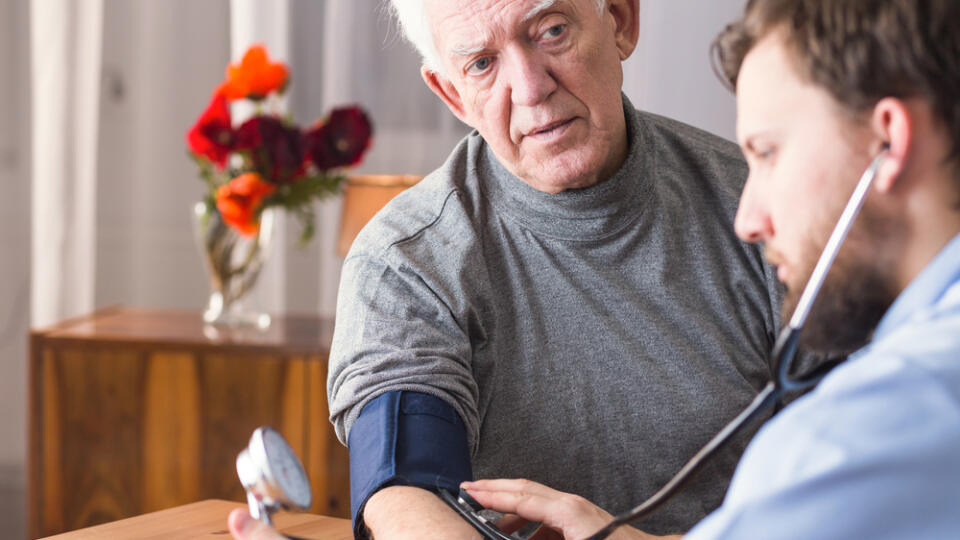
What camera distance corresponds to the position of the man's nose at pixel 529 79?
1.20m

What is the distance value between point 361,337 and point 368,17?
1858 millimetres

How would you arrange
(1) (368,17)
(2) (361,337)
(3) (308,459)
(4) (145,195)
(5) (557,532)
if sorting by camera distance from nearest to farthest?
(5) (557,532), (2) (361,337), (3) (308,459), (1) (368,17), (4) (145,195)

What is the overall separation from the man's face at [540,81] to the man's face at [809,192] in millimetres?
392

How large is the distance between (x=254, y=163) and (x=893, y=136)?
5.68 ft

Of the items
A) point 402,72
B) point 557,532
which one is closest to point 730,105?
point 402,72

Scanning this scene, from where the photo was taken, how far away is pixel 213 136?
222 centimetres

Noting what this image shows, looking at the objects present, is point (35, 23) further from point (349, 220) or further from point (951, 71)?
point (951, 71)

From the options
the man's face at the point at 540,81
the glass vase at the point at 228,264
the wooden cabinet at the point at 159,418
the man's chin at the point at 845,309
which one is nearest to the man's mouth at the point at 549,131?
the man's face at the point at 540,81

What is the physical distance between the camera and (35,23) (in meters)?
2.90

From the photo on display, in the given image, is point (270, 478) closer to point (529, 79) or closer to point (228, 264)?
point (529, 79)

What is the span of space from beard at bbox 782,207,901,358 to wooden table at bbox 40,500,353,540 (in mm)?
511

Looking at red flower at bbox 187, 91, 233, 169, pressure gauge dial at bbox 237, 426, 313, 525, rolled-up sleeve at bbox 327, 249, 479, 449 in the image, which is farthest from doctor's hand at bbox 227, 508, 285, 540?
red flower at bbox 187, 91, 233, 169

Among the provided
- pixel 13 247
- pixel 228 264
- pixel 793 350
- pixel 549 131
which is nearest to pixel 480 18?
pixel 549 131

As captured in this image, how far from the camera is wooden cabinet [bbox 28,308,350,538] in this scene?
2221mm
